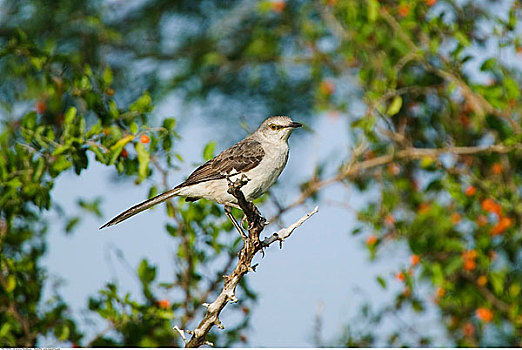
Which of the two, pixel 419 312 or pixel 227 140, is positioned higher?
pixel 227 140

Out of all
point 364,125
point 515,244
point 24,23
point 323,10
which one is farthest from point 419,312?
point 24,23

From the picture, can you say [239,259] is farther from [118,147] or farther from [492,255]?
[492,255]

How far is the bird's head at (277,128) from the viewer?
4.59m

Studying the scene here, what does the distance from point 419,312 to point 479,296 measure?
0.51m

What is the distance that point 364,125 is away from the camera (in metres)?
5.02

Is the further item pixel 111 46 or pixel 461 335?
pixel 111 46

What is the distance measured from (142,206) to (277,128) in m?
1.14

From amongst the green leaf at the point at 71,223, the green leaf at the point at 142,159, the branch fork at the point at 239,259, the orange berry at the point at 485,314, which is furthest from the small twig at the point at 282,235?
the orange berry at the point at 485,314

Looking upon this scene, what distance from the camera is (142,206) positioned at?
4016 millimetres

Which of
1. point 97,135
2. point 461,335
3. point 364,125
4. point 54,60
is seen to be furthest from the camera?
point 461,335

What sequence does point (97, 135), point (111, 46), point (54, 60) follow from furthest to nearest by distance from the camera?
point (111, 46)
point (54, 60)
point (97, 135)

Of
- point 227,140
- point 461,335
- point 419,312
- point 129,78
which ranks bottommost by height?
point 461,335

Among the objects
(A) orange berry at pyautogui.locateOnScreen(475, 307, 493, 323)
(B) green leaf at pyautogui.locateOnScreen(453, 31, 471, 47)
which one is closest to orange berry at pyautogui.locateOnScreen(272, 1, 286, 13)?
(B) green leaf at pyautogui.locateOnScreen(453, 31, 471, 47)

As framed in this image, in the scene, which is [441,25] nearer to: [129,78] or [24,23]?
[129,78]
